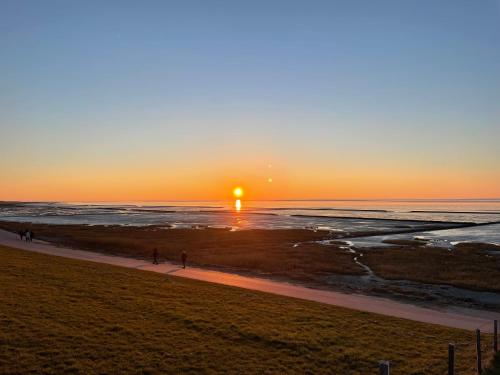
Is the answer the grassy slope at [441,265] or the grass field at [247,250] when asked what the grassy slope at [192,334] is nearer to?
the grass field at [247,250]

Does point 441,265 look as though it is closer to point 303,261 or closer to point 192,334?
point 303,261

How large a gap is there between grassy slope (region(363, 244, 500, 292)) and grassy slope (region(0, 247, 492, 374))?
15888 millimetres

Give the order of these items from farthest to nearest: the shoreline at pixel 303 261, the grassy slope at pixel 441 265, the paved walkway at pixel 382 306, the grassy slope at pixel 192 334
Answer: the grassy slope at pixel 441 265 → the shoreline at pixel 303 261 → the paved walkway at pixel 382 306 → the grassy slope at pixel 192 334

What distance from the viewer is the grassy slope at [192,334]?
41.3 ft

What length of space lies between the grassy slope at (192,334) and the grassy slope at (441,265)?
626 inches

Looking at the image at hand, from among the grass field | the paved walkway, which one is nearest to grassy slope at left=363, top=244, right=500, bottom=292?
the grass field

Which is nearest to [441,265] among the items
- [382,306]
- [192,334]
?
[382,306]

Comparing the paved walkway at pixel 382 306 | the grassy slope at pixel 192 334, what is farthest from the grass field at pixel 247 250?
the grassy slope at pixel 192 334

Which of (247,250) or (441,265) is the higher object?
(247,250)

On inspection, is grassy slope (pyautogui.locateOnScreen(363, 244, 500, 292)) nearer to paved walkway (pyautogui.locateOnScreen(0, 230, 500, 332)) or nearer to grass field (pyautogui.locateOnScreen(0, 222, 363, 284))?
grass field (pyautogui.locateOnScreen(0, 222, 363, 284))

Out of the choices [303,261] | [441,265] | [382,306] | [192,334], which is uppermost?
[192,334]

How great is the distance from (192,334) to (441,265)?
101 ft

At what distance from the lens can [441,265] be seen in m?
38.5

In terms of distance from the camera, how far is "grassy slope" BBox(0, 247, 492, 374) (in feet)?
41.3
